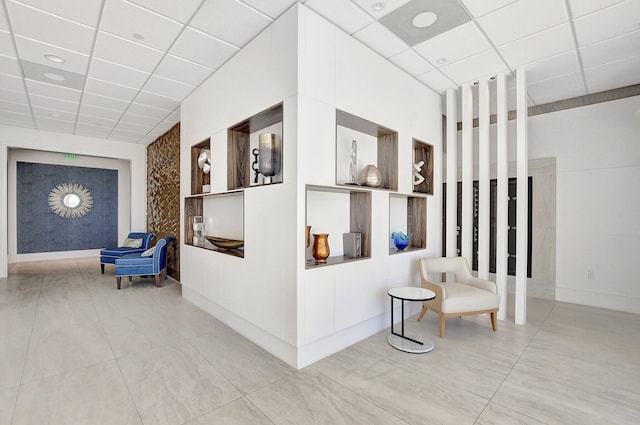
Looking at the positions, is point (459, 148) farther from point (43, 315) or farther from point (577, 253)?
point (43, 315)

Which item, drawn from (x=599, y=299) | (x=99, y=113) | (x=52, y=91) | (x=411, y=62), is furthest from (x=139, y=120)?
(x=599, y=299)

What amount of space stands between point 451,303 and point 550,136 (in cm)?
360

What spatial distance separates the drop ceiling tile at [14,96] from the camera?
4617 millimetres

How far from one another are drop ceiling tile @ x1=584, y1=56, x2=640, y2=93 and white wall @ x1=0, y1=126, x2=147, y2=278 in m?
9.05

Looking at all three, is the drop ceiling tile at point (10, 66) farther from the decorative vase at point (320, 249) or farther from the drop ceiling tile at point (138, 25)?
the decorative vase at point (320, 249)

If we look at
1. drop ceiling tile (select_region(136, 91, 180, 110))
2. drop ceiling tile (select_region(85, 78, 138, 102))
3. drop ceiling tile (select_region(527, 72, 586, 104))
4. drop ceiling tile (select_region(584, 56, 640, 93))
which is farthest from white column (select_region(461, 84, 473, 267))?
drop ceiling tile (select_region(85, 78, 138, 102))

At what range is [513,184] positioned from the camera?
5434 mm

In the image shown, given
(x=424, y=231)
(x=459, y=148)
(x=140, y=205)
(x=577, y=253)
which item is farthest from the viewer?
(x=140, y=205)

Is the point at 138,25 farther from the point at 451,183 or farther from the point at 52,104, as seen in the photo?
the point at 451,183

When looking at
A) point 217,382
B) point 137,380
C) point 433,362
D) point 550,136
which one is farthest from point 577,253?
point 137,380

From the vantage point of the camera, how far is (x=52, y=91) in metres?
4.59

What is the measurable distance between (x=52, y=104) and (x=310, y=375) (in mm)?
5971

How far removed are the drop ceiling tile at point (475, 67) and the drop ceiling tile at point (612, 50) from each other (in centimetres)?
82

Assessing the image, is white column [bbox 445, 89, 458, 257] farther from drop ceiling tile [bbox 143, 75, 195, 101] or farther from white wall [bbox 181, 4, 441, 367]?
drop ceiling tile [bbox 143, 75, 195, 101]
